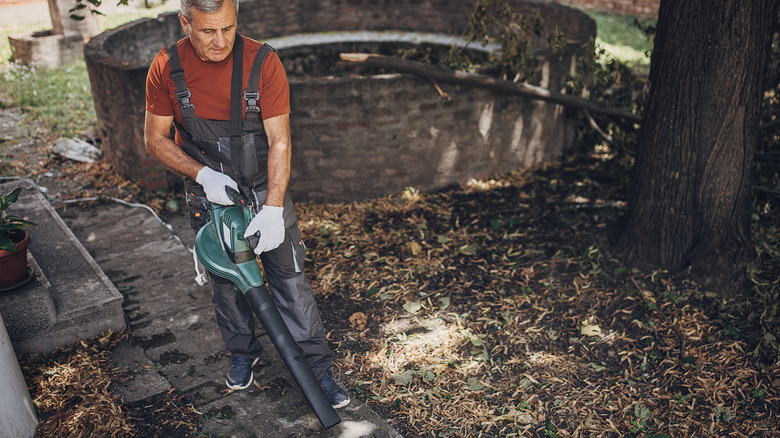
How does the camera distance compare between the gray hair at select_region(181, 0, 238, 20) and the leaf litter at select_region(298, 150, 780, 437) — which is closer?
the gray hair at select_region(181, 0, 238, 20)

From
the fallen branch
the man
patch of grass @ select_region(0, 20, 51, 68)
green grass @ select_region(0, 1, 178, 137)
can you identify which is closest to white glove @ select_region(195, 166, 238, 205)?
the man

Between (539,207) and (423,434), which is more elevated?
(539,207)

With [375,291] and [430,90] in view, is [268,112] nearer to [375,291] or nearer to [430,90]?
[375,291]

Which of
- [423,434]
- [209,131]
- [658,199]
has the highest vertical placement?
[209,131]

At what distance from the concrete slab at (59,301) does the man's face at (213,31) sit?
162 centimetres

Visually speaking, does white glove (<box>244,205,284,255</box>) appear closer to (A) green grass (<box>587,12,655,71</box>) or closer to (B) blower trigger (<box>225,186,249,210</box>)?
(B) blower trigger (<box>225,186,249,210</box>)

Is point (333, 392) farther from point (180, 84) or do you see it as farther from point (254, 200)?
point (180, 84)

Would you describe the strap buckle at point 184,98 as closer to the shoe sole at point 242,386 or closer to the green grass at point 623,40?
the shoe sole at point 242,386

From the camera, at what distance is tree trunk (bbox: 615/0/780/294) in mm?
3582

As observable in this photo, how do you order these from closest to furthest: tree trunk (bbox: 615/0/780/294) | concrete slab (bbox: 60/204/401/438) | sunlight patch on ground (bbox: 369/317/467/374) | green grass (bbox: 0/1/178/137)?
concrete slab (bbox: 60/204/401/438) < sunlight patch on ground (bbox: 369/317/467/374) < tree trunk (bbox: 615/0/780/294) < green grass (bbox: 0/1/178/137)

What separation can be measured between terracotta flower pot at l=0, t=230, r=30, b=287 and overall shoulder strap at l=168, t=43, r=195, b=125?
1.24 meters

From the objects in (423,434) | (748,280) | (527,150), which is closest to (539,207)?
(527,150)

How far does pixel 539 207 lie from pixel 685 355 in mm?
1907

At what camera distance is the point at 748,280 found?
12.7ft
